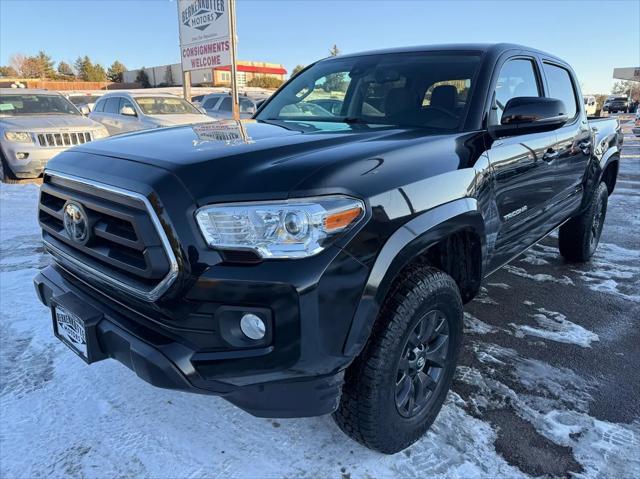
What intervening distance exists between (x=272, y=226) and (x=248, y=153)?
40 cm

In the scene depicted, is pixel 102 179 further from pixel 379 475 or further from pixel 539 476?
pixel 539 476

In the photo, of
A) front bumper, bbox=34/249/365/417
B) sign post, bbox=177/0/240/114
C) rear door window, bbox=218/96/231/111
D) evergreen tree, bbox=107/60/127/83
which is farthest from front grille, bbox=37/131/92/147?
evergreen tree, bbox=107/60/127/83

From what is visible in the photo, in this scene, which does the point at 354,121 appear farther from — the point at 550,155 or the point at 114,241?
the point at 114,241

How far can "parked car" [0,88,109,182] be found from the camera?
7.67 m

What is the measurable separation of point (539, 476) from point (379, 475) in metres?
0.69

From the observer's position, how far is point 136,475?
6.57 ft

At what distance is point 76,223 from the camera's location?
6.85ft

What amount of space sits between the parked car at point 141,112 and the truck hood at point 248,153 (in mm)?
8169

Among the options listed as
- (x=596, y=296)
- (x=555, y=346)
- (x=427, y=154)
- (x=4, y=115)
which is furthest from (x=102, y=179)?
(x=4, y=115)

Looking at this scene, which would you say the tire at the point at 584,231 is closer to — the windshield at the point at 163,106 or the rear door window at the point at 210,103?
the windshield at the point at 163,106

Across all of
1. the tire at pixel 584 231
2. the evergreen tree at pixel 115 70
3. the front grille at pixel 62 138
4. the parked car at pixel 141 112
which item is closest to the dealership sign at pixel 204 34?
the parked car at pixel 141 112

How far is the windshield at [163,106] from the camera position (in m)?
10.6

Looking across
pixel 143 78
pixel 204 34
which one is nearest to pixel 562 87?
pixel 204 34

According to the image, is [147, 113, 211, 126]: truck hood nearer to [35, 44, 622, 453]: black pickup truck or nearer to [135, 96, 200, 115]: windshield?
[135, 96, 200, 115]: windshield
